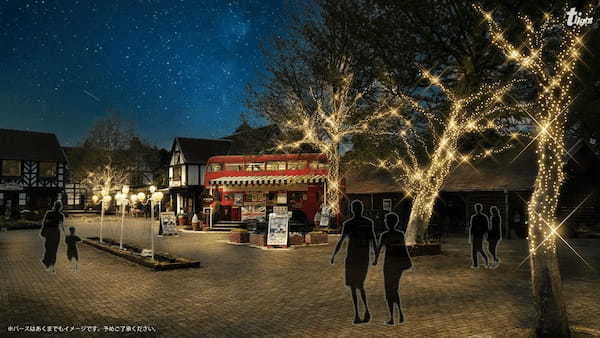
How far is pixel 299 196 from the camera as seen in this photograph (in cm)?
3131

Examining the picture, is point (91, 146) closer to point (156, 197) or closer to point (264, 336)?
point (156, 197)

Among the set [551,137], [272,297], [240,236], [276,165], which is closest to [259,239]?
[240,236]

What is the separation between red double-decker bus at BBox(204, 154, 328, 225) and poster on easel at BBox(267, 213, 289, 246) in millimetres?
10101

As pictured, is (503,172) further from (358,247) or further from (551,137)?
(358,247)

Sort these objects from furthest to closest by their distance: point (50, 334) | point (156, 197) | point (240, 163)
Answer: point (240, 163), point (156, 197), point (50, 334)

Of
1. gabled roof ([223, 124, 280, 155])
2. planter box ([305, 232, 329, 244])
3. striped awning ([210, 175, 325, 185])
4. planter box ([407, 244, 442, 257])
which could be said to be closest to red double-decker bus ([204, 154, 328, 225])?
striped awning ([210, 175, 325, 185])

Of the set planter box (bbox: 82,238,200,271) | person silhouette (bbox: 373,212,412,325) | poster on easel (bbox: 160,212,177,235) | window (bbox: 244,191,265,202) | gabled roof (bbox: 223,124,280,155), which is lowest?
planter box (bbox: 82,238,200,271)

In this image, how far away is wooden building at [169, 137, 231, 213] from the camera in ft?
158

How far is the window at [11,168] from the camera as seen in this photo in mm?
45781

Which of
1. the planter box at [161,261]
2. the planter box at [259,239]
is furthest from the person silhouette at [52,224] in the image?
the planter box at [259,239]

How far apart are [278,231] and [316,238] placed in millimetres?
2347

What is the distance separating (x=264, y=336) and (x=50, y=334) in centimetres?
320

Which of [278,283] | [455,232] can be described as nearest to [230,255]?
[278,283]

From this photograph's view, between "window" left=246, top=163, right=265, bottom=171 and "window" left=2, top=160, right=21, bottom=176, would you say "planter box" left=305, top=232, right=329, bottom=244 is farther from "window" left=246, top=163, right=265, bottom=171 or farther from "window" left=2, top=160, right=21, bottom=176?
"window" left=2, top=160, right=21, bottom=176
